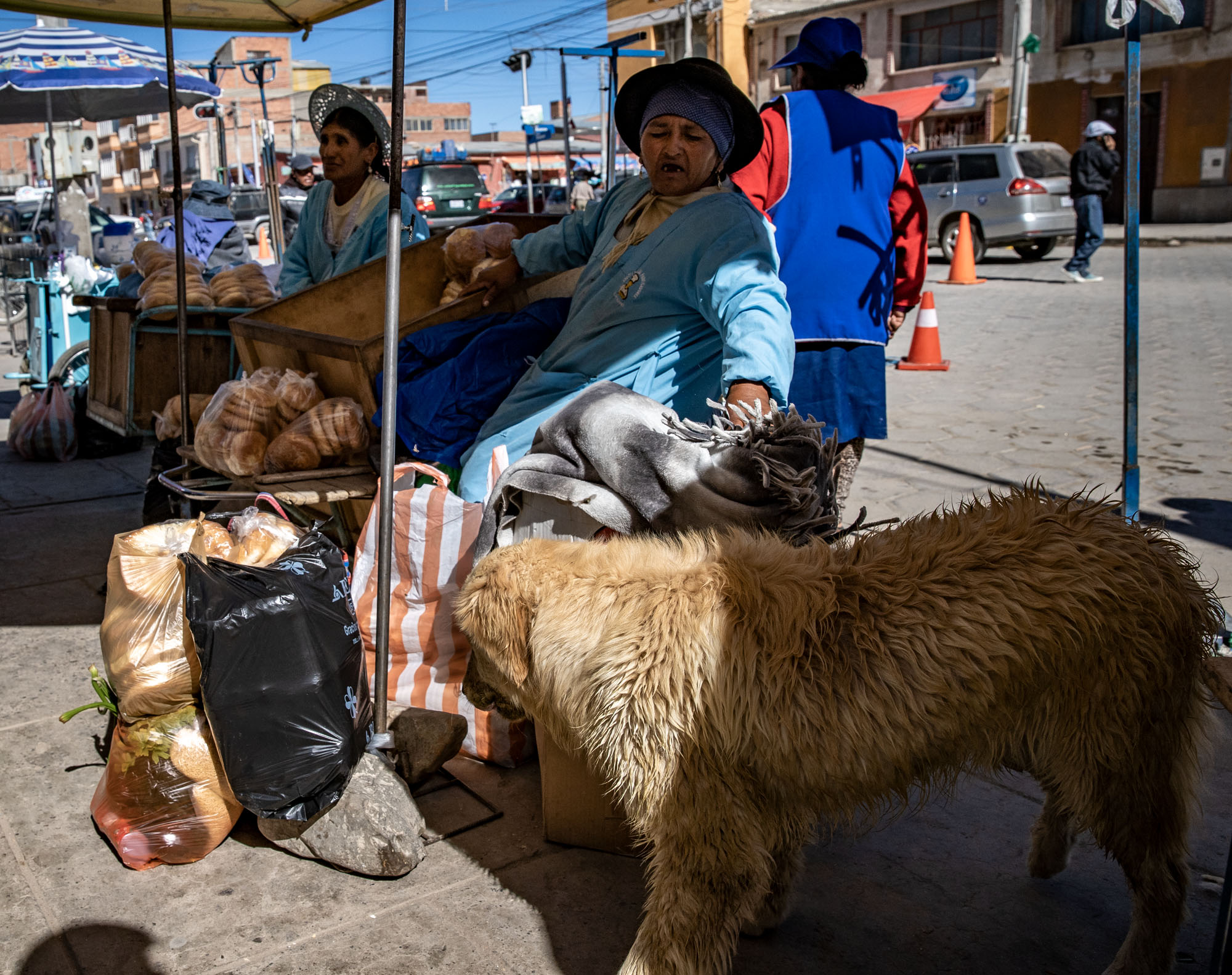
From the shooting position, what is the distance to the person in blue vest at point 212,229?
8.57 metres

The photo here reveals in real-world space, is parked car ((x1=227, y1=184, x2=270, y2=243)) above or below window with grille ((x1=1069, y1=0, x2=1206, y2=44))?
below

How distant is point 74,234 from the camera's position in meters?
14.3

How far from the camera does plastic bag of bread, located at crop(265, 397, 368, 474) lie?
3.60 m

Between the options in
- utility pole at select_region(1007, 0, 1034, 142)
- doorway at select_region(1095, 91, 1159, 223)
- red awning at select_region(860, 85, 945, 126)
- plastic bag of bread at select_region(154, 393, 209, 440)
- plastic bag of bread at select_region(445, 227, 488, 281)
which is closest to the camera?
plastic bag of bread at select_region(445, 227, 488, 281)

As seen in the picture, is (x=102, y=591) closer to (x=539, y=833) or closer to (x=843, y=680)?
(x=539, y=833)

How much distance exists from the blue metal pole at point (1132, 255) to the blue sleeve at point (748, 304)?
1904 millimetres

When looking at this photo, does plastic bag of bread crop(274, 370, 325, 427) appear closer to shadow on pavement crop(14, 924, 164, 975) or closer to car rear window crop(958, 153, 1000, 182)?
shadow on pavement crop(14, 924, 164, 975)

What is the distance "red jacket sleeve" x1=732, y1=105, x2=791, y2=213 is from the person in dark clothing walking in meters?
13.0

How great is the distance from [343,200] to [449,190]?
68.9 feet

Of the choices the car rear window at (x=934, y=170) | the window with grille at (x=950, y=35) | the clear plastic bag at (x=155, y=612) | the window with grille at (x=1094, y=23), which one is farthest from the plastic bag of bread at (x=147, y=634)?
the window with grille at (x=950, y=35)

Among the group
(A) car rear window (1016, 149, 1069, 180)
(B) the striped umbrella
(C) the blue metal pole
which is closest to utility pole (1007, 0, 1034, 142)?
(A) car rear window (1016, 149, 1069, 180)

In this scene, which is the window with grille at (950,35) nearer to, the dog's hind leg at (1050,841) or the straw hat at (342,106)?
the straw hat at (342,106)

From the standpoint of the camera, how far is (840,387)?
11.8ft

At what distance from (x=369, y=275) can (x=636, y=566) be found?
2.91m
